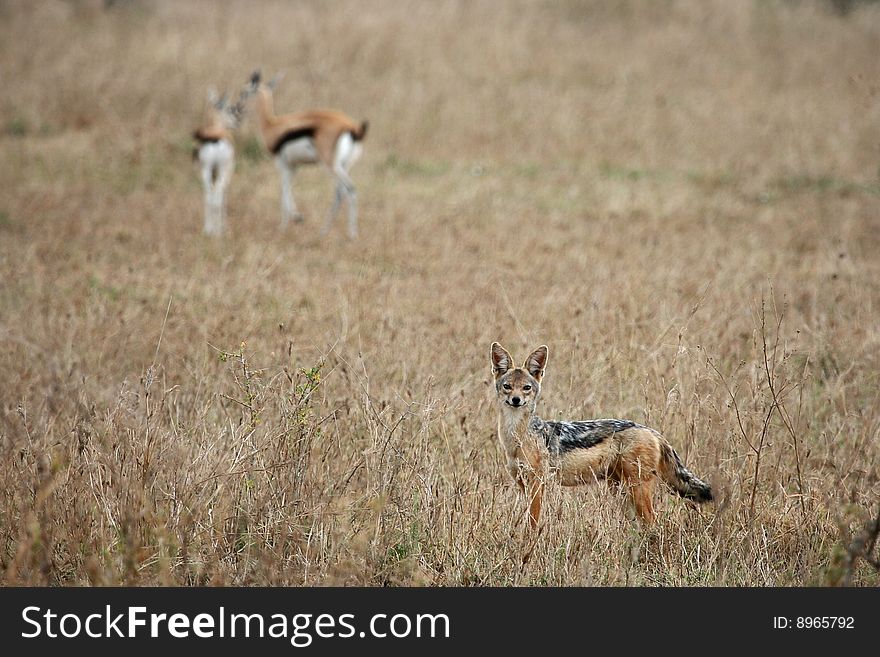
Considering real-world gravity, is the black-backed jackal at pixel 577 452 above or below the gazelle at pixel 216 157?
below

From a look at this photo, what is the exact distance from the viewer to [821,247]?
11.9m

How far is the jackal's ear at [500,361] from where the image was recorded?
17.3 feet

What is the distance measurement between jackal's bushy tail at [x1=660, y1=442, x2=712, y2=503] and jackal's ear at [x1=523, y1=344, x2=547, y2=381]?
2.47 ft

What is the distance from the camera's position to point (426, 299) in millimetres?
9008

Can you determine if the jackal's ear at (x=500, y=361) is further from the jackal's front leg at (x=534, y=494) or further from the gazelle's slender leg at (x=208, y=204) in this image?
the gazelle's slender leg at (x=208, y=204)

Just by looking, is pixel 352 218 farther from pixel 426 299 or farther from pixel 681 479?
pixel 681 479

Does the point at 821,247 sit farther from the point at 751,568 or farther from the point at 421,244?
the point at 751,568

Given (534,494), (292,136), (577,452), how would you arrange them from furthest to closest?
(292,136)
(577,452)
(534,494)

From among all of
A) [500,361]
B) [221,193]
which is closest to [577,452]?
[500,361]

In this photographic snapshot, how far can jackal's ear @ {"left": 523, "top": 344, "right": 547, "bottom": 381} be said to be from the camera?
206 inches

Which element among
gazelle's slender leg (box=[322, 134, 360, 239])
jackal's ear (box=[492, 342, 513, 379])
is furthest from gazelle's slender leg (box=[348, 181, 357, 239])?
jackal's ear (box=[492, 342, 513, 379])

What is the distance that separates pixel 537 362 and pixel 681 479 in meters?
0.93

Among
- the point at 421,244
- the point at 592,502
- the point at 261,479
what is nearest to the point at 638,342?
the point at 592,502

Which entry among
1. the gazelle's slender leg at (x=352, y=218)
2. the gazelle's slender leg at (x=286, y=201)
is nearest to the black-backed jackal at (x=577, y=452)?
the gazelle's slender leg at (x=352, y=218)
